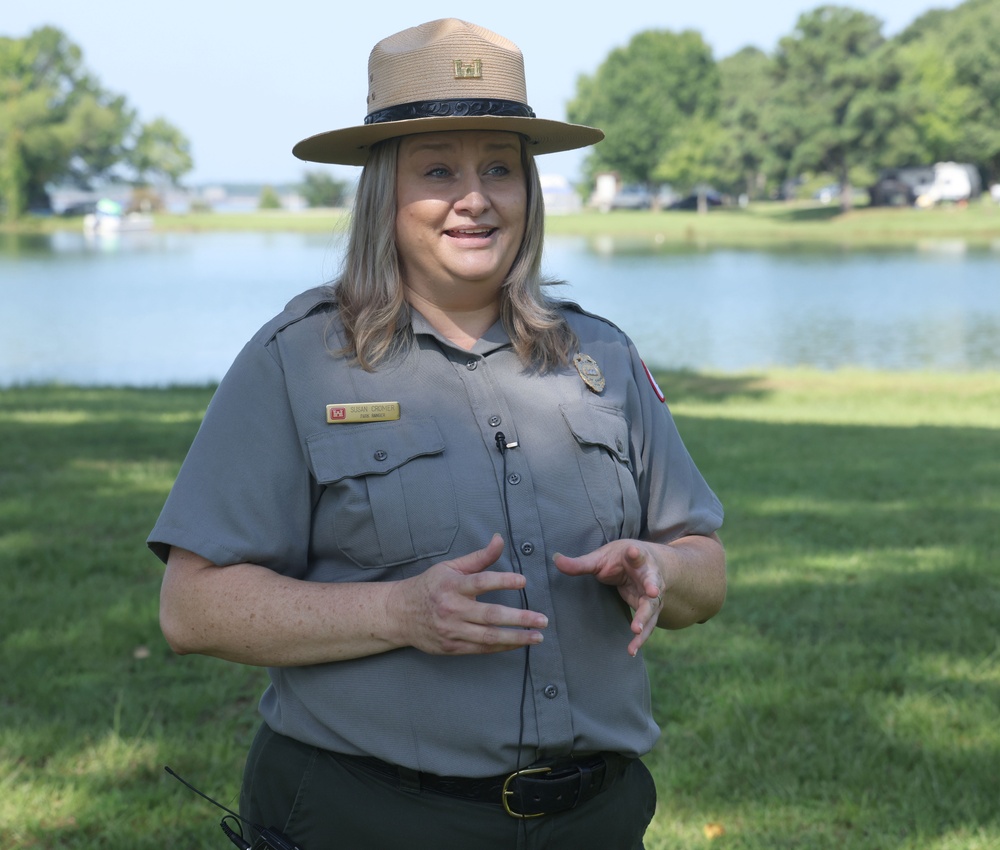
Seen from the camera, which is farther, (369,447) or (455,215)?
(455,215)

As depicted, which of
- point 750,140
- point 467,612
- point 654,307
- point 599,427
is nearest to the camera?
point 467,612

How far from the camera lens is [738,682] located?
4332 mm

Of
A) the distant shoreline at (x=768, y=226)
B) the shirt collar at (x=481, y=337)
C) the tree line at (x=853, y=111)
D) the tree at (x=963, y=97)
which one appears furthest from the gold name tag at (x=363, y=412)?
the tree at (x=963, y=97)

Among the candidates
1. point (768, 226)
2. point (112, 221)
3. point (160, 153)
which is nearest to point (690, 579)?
point (768, 226)

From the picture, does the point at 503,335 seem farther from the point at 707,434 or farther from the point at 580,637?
the point at 707,434

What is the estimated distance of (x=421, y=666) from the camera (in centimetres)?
197

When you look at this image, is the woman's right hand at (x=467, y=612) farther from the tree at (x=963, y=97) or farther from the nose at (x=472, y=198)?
the tree at (x=963, y=97)

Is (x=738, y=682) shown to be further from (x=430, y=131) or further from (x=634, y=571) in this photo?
(x=430, y=131)

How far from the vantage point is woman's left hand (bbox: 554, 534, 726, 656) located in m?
1.93

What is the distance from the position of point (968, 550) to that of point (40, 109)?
11032 cm

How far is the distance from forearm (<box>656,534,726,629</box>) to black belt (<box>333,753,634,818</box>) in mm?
332

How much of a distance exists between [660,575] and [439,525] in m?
0.38

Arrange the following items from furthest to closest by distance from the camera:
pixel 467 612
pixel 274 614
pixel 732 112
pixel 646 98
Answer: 1. pixel 646 98
2. pixel 732 112
3. pixel 274 614
4. pixel 467 612

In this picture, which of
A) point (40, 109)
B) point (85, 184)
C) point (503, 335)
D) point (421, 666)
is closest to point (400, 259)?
point (503, 335)
